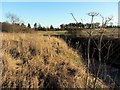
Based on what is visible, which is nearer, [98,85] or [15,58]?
[98,85]

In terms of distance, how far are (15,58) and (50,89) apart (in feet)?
5.16

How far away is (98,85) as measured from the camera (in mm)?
5816

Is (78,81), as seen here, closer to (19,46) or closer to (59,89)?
(59,89)

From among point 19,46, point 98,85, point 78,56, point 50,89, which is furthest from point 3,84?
point 78,56

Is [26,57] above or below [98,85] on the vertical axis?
above

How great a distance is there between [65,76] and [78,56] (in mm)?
3712

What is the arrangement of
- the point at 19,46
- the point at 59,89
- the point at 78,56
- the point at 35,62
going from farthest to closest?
the point at 78,56
the point at 19,46
the point at 35,62
the point at 59,89

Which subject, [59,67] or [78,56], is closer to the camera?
[59,67]

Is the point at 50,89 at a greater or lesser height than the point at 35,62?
lesser

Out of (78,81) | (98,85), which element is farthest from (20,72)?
(98,85)

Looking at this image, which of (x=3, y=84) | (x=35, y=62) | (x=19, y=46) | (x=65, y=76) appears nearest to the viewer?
(x=3, y=84)

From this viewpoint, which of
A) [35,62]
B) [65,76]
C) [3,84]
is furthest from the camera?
[35,62]

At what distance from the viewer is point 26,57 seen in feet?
21.7

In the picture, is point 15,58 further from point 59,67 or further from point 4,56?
point 59,67
